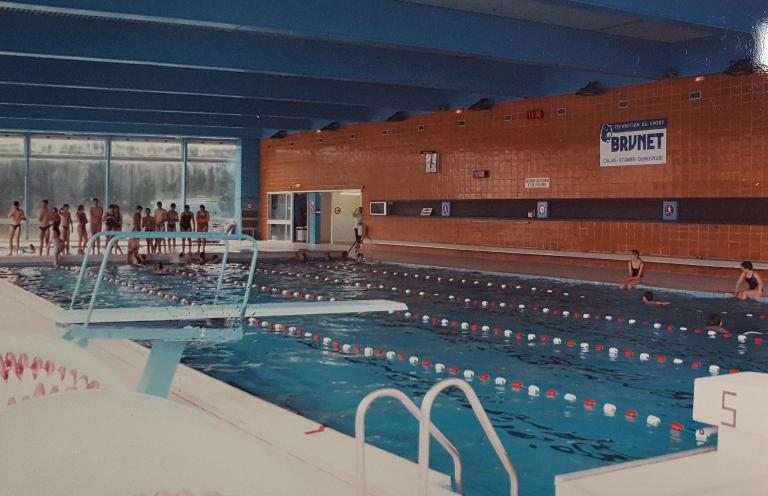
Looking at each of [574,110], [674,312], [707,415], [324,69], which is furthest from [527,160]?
[707,415]

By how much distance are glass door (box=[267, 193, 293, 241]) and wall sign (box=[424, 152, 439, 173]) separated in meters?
8.84

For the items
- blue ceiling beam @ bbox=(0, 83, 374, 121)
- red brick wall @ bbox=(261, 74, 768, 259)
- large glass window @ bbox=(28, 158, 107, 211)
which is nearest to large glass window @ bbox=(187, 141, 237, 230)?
large glass window @ bbox=(28, 158, 107, 211)

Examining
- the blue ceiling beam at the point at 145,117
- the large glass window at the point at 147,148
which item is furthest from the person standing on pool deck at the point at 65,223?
the large glass window at the point at 147,148

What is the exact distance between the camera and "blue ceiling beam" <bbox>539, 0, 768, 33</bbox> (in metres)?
10.1

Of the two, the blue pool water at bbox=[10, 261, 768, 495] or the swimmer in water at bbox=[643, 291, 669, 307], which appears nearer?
the blue pool water at bbox=[10, 261, 768, 495]

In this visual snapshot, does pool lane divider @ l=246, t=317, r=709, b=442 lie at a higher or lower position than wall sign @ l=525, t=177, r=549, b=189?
lower

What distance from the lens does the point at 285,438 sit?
190 inches

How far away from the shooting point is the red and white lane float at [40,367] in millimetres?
4211

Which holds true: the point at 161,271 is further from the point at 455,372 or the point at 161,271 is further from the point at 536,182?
the point at 455,372

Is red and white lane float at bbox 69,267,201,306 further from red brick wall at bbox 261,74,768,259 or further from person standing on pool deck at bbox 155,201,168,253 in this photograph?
red brick wall at bbox 261,74,768,259

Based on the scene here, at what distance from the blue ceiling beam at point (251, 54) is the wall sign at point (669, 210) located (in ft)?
7.91

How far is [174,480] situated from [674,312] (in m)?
10.8

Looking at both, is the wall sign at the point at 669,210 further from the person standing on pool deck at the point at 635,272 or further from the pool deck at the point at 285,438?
the pool deck at the point at 285,438

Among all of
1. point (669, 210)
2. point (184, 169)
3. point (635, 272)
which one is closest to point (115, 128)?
point (184, 169)
